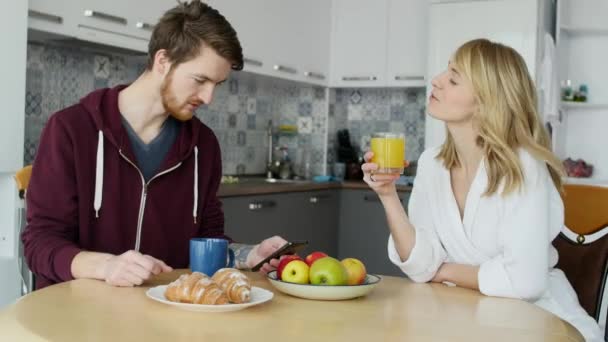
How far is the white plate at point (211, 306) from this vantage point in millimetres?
1383

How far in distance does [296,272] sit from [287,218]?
2988mm

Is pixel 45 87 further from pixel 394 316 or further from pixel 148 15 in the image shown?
pixel 394 316

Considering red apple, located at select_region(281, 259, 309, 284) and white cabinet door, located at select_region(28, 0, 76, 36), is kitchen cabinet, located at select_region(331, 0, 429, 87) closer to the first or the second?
white cabinet door, located at select_region(28, 0, 76, 36)

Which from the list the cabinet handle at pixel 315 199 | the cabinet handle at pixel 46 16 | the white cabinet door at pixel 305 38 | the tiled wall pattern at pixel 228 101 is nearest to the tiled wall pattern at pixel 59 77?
the tiled wall pattern at pixel 228 101

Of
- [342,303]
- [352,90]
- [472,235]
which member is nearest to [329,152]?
[352,90]

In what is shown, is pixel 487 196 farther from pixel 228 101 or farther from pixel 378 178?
pixel 228 101

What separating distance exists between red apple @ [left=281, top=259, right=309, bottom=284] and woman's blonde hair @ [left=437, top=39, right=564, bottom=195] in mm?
642

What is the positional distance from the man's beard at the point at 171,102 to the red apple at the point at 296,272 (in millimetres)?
616

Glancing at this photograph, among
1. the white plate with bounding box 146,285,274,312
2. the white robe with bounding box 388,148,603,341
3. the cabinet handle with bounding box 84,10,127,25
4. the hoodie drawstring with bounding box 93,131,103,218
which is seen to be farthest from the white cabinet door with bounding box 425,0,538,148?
the white plate with bounding box 146,285,274,312

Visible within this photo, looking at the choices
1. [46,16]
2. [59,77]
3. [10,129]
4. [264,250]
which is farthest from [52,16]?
[264,250]

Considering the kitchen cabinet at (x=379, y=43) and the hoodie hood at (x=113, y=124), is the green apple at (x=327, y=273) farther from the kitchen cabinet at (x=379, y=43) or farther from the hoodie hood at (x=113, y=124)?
the kitchen cabinet at (x=379, y=43)

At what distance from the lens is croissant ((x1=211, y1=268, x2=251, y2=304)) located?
4.71 feet

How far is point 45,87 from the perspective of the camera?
367 cm

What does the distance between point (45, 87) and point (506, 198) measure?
2416mm
